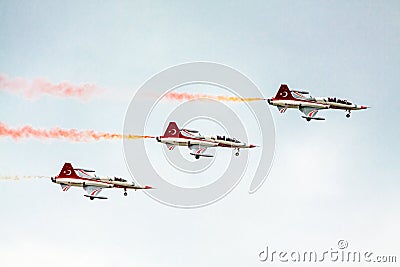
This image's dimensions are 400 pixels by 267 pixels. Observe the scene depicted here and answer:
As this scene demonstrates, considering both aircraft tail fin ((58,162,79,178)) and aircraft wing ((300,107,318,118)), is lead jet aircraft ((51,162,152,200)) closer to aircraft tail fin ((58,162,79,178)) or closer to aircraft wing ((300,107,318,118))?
aircraft tail fin ((58,162,79,178))

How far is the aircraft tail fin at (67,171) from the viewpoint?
569ft

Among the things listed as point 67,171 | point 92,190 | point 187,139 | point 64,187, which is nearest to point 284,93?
point 187,139

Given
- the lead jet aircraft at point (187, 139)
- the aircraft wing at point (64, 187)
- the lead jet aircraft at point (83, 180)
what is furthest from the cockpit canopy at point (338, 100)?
the aircraft wing at point (64, 187)

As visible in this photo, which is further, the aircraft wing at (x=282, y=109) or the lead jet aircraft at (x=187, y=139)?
the lead jet aircraft at (x=187, y=139)

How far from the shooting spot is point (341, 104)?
17750cm

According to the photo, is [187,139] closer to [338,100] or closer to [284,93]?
[284,93]

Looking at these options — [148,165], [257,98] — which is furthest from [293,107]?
[148,165]

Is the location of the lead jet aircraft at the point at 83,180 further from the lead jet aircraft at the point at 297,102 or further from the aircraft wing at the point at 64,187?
the lead jet aircraft at the point at 297,102

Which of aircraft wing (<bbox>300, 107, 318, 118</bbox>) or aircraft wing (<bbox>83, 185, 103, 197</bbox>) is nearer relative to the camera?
aircraft wing (<bbox>300, 107, 318, 118</bbox>)

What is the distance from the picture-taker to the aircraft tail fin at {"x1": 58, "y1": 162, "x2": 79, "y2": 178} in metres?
174

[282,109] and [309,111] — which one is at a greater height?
[309,111]

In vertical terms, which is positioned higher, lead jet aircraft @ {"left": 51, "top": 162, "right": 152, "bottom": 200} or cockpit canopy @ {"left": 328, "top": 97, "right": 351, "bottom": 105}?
cockpit canopy @ {"left": 328, "top": 97, "right": 351, "bottom": 105}

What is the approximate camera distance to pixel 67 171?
174 metres

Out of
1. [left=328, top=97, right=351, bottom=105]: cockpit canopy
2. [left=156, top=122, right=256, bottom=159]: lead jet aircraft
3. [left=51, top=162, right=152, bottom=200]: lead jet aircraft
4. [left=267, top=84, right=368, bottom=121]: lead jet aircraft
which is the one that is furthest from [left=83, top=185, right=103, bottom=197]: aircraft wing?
[left=328, top=97, right=351, bottom=105]: cockpit canopy
